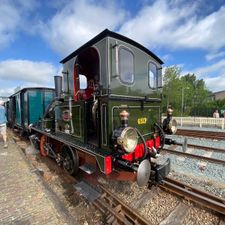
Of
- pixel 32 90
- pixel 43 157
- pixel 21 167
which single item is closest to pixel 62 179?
pixel 21 167

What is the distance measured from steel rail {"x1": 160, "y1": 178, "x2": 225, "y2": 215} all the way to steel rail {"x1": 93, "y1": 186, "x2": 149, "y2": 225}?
1120 mm

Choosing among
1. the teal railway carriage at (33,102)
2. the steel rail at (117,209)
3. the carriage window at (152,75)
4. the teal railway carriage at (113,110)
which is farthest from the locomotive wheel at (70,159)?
the teal railway carriage at (33,102)

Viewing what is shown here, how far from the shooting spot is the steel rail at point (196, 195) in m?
3.07

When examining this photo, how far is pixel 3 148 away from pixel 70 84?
530cm

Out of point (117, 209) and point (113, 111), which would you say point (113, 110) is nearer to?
point (113, 111)

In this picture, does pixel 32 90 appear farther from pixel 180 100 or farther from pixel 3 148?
pixel 180 100

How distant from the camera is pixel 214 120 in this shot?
50.5 ft

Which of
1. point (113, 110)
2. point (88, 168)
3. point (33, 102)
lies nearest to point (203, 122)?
point (33, 102)

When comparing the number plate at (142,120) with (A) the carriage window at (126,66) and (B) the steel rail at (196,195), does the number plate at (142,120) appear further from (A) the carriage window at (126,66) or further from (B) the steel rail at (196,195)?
(B) the steel rail at (196,195)

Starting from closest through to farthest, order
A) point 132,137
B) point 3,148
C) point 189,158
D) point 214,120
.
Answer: point 132,137
point 189,158
point 3,148
point 214,120

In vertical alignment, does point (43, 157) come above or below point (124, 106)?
below

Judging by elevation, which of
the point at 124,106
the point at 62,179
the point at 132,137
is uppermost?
the point at 124,106

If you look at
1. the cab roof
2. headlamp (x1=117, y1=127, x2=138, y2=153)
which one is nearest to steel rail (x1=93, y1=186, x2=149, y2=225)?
headlamp (x1=117, y1=127, x2=138, y2=153)

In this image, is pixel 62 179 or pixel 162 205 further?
pixel 62 179
